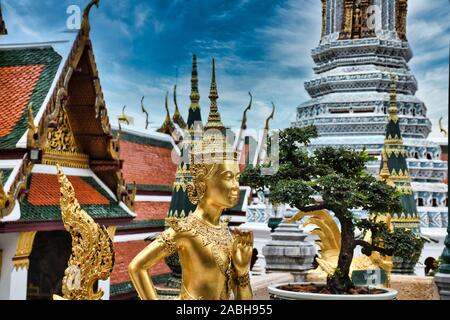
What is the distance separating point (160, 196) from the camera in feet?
26.9

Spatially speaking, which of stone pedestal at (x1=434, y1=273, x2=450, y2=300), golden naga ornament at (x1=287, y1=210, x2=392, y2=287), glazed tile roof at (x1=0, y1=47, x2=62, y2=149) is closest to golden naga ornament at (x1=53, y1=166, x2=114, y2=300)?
glazed tile roof at (x1=0, y1=47, x2=62, y2=149)

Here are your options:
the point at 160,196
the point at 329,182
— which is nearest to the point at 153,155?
the point at 160,196

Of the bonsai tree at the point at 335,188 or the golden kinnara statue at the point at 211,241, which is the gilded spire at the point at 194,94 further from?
the golden kinnara statue at the point at 211,241

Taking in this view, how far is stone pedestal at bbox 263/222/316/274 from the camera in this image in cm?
Answer: 554

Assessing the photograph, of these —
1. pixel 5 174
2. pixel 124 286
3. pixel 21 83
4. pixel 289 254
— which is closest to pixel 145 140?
pixel 124 286

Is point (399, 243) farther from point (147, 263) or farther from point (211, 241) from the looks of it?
point (147, 263)

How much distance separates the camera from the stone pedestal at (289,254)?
5.54 meters

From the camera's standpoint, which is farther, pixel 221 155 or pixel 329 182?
pixel 329 182

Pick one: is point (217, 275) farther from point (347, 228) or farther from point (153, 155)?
point (153, 155)

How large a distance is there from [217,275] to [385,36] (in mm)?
9273

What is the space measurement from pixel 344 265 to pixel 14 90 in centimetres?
271

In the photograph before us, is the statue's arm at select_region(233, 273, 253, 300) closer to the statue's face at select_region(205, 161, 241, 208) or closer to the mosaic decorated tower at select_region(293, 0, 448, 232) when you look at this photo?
the statue's face at select_region(205, 161, 241, 208)

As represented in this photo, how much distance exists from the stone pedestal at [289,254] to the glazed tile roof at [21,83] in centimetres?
225
